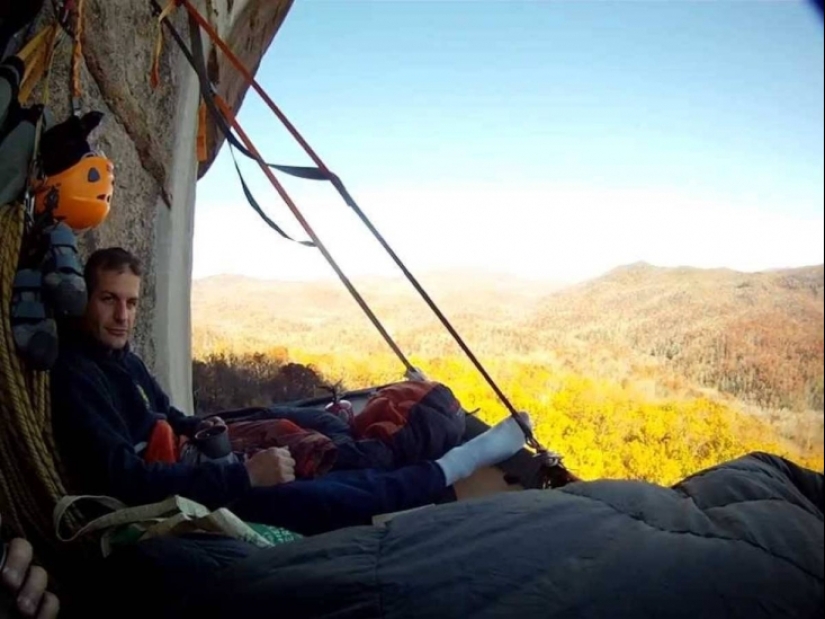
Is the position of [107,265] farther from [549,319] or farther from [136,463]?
[549,319]

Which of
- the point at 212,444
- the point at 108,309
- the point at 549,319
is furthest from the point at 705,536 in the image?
the point at 549,319

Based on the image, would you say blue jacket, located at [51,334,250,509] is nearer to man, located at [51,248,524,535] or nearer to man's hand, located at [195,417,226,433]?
man, located at [51,248,524,535]

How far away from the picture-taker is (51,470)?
1453 mm

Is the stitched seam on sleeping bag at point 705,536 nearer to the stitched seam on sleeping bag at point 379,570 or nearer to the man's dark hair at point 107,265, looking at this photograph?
the stitched seam on sleeping bag at point 379,570

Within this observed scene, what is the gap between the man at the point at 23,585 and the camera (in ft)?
3.89

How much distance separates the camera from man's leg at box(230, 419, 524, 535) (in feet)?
5.25

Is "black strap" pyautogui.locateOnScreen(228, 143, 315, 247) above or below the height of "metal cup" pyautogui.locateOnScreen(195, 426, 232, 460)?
above

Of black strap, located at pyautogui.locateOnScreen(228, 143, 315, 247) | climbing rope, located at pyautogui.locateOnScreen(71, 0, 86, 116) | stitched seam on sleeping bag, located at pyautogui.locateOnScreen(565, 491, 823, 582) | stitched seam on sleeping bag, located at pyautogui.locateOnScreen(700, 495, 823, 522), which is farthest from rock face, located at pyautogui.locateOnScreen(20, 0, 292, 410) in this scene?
stitched seam on sleeping bag, located at pyautogui.locateOnScreen(700, 495, 823, 522)

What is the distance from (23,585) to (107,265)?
692 millimetres

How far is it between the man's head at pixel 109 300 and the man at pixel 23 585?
1.70ft

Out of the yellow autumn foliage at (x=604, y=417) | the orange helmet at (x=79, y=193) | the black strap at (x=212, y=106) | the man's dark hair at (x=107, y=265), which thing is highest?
the black strap at (x=212, y=106)

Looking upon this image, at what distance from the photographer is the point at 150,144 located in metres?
2.57

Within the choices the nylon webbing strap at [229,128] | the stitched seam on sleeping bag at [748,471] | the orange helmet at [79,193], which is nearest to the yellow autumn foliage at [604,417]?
the nylon webbing strap at [229,128]

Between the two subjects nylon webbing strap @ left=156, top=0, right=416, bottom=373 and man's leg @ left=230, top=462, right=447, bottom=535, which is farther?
nylon webbing strap @ left=156, top=0, right=416, bottom=373
